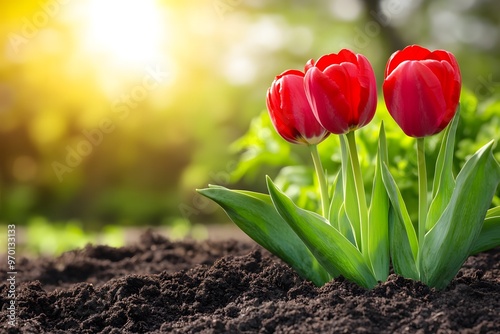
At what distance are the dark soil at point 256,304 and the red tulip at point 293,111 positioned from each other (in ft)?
1.45

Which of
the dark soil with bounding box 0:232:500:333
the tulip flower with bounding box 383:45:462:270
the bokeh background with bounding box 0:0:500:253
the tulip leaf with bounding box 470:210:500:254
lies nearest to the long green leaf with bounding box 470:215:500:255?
the tulip leaf with bounding box 470:210:500:254

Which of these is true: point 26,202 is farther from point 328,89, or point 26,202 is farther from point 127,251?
point 328,89

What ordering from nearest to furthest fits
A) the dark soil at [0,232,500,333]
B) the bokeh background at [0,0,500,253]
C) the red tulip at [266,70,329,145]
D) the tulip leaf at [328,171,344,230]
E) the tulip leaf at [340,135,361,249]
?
1. the dark soil at [0,232,500,333]
2. the red tulip at [266,70,329,145]
3. the tulip leaf at [340,135,361,249]
4. the tulip leaf at [328,171,344,230]
5. the bokeh background at [0,0,500,253]

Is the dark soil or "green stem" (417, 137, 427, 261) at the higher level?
"green stem" (417, 137, 427, 261)

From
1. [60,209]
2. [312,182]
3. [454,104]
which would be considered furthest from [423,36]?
[454,104]

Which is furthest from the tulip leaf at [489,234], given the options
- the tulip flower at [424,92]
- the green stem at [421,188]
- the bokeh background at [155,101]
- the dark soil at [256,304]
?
the bokeh background at [155,101]

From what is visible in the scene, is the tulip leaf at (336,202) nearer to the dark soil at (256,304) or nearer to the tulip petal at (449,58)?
the dark soil at (256,304)

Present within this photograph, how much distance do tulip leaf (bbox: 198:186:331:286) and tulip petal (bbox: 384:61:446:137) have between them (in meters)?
0.49

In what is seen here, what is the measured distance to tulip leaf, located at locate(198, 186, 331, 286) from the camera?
6.71 feet

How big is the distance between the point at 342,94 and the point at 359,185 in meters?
0.29

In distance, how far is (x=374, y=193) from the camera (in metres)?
1.95

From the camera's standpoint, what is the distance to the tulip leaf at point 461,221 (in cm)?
180

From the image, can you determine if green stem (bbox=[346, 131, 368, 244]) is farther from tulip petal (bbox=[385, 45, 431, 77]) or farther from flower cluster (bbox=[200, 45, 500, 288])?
tulip petal (bbox=[385, 45, 431, 77])

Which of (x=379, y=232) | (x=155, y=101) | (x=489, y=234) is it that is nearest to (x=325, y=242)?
(x=379, y=232)
